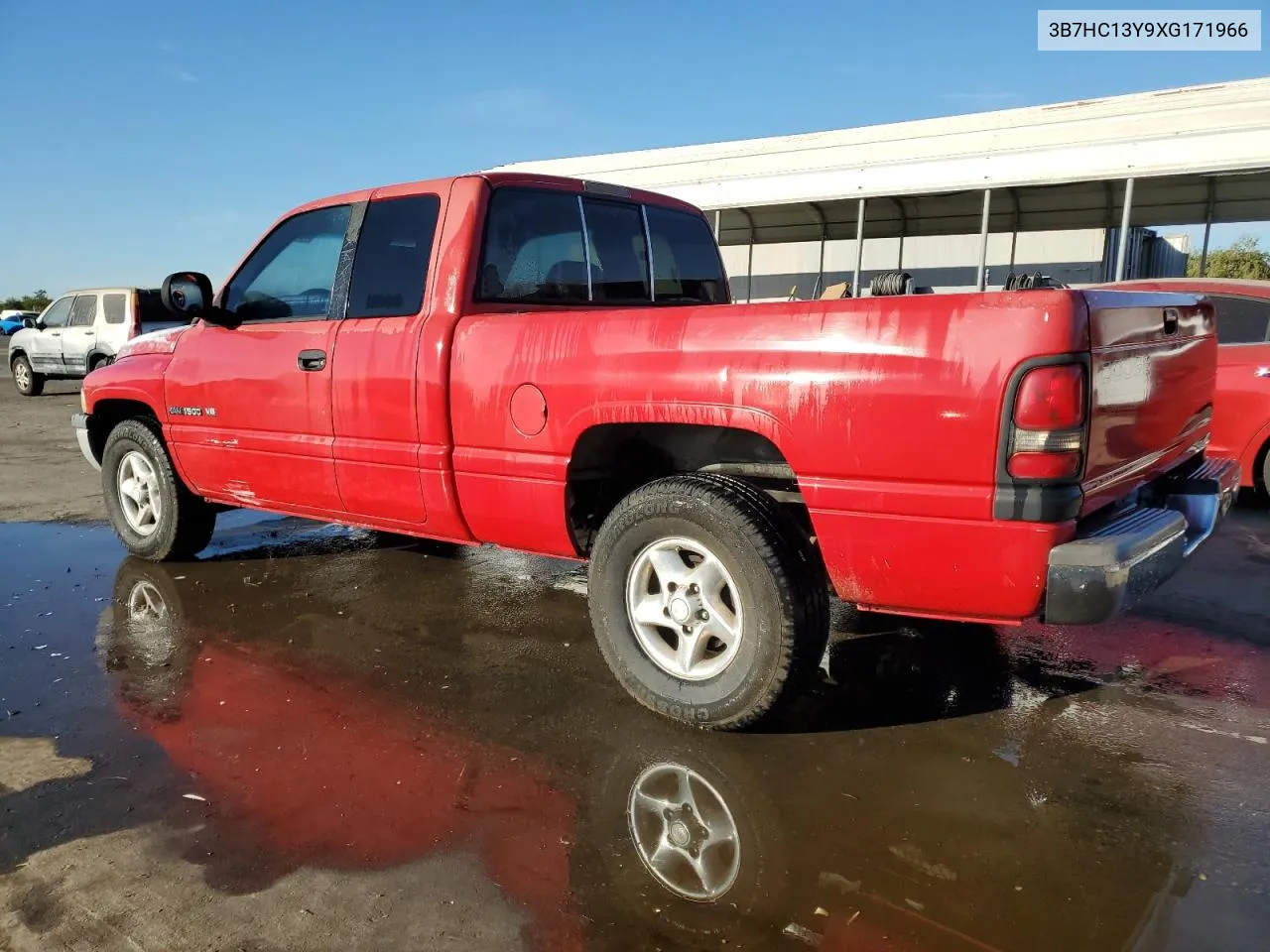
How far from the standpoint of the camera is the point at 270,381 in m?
4.29

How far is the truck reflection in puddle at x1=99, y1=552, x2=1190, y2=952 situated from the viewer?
212cm

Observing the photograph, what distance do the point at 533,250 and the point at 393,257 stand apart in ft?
2.02

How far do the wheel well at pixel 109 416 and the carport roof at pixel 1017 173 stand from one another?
10253mm

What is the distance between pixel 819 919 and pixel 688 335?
67.6 inches

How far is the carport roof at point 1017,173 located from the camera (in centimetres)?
1097

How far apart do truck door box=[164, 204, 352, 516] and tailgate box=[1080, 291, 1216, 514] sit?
120 inches

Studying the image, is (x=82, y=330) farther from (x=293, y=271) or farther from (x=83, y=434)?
(x=293, y=271)

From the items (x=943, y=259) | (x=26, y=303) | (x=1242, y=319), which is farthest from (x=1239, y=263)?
(x=26, y=303)

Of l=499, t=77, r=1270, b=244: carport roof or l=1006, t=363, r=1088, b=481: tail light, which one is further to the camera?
l=499, t=77, r=1270, b=244: carport roof

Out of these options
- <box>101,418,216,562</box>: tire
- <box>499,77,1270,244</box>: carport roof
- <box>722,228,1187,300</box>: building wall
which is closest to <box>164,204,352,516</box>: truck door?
<box>101,418,216,562</box>: tire

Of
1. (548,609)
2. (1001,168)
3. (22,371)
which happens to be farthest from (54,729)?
(22,371)

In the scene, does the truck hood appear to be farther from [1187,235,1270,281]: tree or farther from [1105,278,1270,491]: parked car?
[1187,235,1270,281]: tree

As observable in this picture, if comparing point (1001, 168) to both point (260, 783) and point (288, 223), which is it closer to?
point (288, 223)

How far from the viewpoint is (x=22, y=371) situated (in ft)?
58.6
